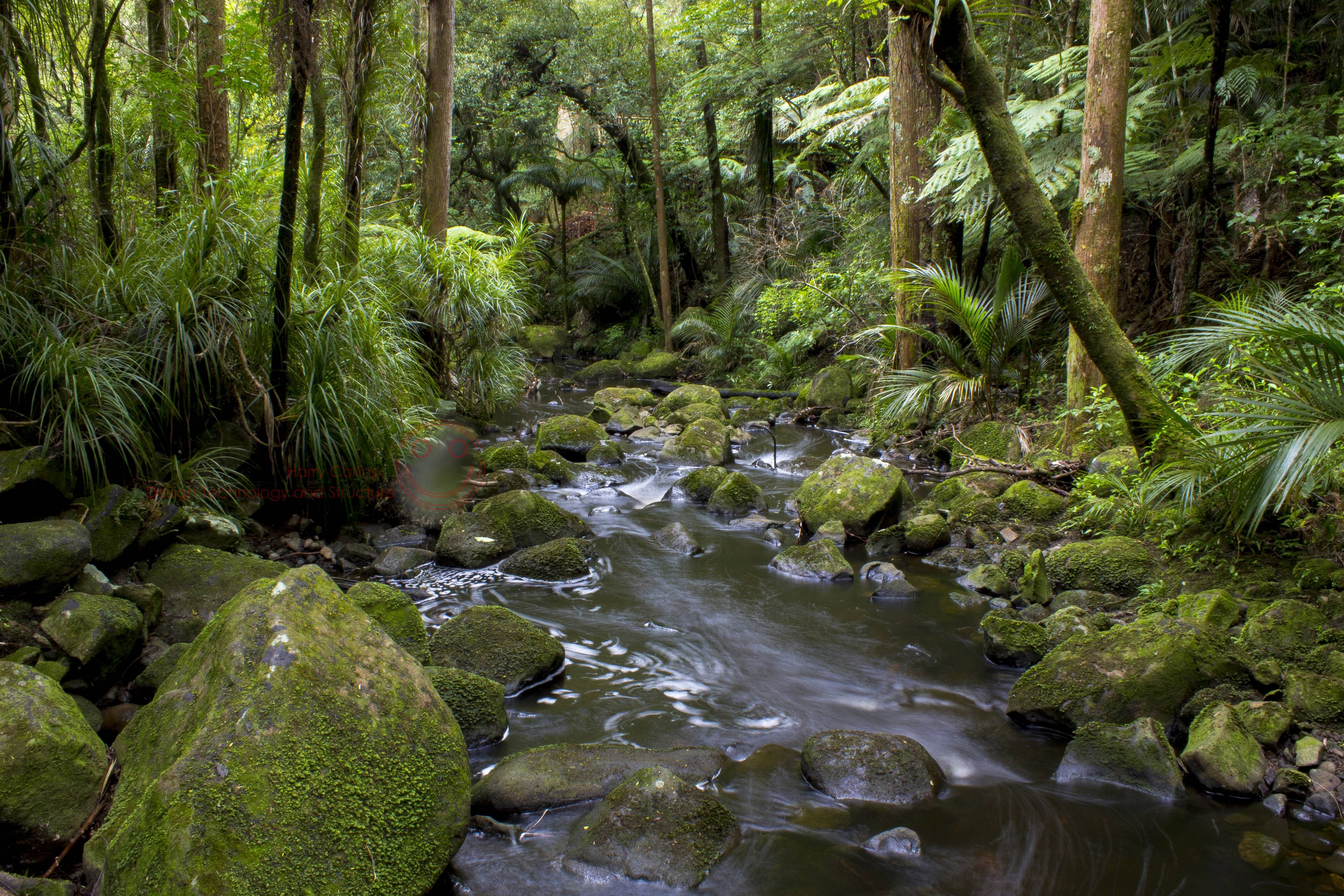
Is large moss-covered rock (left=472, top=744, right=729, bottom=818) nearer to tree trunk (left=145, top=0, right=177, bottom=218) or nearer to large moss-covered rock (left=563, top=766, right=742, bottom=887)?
large moss-covered rock (left=563, top=766, right=742, bottom=887)

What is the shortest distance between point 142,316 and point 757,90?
1382 cm

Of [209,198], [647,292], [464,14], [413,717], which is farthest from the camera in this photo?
[647,292]

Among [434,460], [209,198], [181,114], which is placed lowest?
[434,460]

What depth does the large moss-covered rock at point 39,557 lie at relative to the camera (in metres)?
3.28

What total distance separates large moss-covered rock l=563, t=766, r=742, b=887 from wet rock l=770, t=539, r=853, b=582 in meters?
3.03

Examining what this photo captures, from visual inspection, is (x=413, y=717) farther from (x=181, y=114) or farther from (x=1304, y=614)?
(x=181, y=114)

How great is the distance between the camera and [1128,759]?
3248 millimetres

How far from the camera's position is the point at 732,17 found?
56.5 ft

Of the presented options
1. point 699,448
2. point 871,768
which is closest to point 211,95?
point 699,448

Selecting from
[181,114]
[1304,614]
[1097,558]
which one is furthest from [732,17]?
[1304,614]

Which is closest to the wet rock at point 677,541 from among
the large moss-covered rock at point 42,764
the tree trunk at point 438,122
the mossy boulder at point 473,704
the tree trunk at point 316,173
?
the mossy boulder at point 473,704

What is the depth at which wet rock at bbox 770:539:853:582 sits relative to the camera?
577 centimetres

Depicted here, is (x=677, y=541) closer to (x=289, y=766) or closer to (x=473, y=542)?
(x=473, y=542)

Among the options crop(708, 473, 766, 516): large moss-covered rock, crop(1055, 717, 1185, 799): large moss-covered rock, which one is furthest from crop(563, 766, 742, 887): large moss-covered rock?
crop(708, 473, 766, 516): large moss-covered rock
